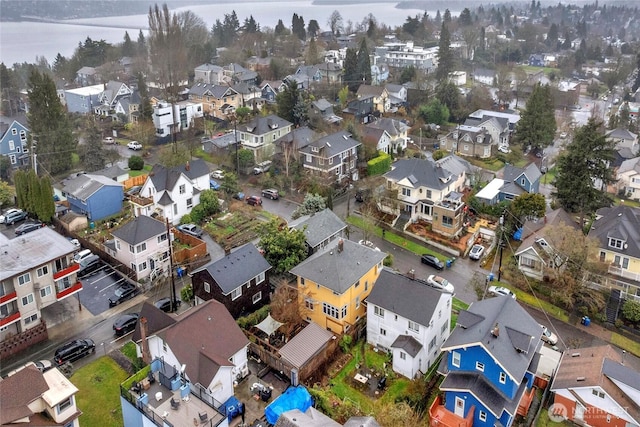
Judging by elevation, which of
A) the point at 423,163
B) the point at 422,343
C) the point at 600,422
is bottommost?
the point at 600,422

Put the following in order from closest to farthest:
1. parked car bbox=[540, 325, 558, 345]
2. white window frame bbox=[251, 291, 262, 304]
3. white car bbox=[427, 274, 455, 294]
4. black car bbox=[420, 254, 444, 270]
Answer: parked car bbox=[540, 325, 558, 345] → white window frame bbox=[251, 291, 262, 304] → white car bbox=[427, 274, 455, 294] → black car bbox=[420, 254, 444, 270]

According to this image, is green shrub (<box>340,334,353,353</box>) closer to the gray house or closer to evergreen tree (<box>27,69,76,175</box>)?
the gray house

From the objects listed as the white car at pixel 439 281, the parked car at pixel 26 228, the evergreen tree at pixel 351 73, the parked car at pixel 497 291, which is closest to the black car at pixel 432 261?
the white car at pixel 439 281

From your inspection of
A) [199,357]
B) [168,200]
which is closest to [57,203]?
[168,200]

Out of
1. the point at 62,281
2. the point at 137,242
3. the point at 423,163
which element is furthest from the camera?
the point at 423,163

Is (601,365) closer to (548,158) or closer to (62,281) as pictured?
(62,281)

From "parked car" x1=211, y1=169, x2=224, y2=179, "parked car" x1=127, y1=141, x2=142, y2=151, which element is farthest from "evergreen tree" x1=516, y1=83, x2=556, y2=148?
"parked car" x1=127, y1=141, x2=142, y2=151
